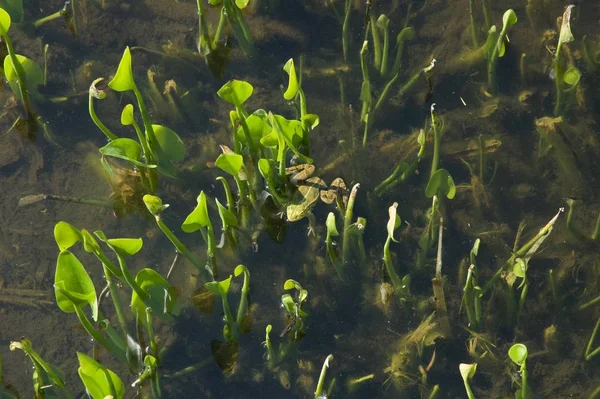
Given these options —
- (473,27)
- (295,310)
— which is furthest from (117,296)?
(473,27)

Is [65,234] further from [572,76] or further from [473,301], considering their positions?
[572,76]

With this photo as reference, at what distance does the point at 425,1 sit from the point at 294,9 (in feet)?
1.79

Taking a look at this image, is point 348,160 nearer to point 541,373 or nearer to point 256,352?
point 256,352

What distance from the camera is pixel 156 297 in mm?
2307

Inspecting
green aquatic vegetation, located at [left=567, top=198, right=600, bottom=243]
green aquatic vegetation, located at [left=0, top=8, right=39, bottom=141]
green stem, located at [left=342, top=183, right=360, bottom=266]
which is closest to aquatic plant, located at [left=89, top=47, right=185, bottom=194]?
green aquatic vegetation, located at [left=0, top=8, right=39, bottom=141]

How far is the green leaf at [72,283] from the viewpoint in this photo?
192 cm

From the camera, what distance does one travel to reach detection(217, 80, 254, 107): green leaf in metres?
2.17

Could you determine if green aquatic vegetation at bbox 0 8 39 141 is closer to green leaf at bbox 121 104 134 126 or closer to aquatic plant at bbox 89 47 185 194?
aquatic plant at bbox 89 47 185 194

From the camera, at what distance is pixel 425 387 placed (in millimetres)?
2398

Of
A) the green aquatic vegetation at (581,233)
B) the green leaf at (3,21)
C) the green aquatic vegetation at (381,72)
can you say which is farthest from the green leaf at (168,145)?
the green aquatic vegetation at (581,233)

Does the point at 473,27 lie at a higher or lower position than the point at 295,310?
higher

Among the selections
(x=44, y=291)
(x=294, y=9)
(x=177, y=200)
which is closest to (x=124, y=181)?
(x=177, y=200)

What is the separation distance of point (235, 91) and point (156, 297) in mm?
674

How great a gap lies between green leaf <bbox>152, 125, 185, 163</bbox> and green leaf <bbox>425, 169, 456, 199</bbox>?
0.83 meters
